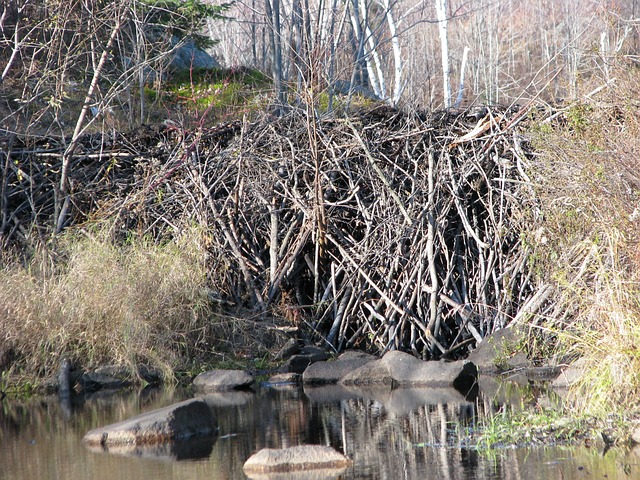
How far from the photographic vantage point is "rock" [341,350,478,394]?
8.51m

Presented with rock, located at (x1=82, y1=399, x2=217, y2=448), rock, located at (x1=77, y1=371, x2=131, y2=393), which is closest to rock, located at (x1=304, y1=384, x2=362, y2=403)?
rock, located at (x1=82, y1=399, x2=217, y2=448)

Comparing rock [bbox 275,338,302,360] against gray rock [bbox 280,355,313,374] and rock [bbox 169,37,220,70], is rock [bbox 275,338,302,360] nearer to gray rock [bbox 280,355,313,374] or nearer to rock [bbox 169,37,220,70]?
gray rock [bbox 280,355,313,374]

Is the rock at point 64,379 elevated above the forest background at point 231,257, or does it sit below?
below

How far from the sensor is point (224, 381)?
8.91 meters

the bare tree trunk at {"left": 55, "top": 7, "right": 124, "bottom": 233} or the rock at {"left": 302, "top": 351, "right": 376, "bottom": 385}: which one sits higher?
the bare tree trunk at {"left": 55, "top": 7, "right": 124, "bottom": 233}

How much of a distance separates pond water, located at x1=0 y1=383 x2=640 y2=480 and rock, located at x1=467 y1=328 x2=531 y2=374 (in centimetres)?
75

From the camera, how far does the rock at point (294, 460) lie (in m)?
5.14

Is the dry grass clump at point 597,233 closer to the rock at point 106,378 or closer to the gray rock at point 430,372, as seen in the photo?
the gray rock at point 430,372

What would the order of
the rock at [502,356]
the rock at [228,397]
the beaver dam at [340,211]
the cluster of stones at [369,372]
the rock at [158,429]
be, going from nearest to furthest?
1. the rock at [158,429]
2. the rock at [228,397]
3. the cluster of stones at [369,372]
4. the rock at [502,356]
5. the beaver dam at [340,211]

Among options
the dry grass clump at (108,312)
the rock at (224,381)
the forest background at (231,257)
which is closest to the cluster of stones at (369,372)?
the rock at (224,381)

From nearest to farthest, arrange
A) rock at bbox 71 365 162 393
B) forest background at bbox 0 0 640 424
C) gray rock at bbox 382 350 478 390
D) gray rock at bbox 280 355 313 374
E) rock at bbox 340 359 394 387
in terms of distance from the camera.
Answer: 1. forest background at bbox 0 0 640 424
2. gray rock at bbox 382 350 478 390
3. rock at bbox 340 359 394 387
4. rock at bbox 71 365 162 393
5. gray rock at bbox 280 355 313 374

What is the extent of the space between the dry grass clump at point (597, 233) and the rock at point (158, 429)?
112 inches

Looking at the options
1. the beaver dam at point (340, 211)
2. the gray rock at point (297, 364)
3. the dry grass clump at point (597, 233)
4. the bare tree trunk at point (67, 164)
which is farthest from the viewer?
the bare tree trunk at point (67, 164)

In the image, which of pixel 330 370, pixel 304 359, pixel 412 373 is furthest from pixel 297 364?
pixel 412 373
